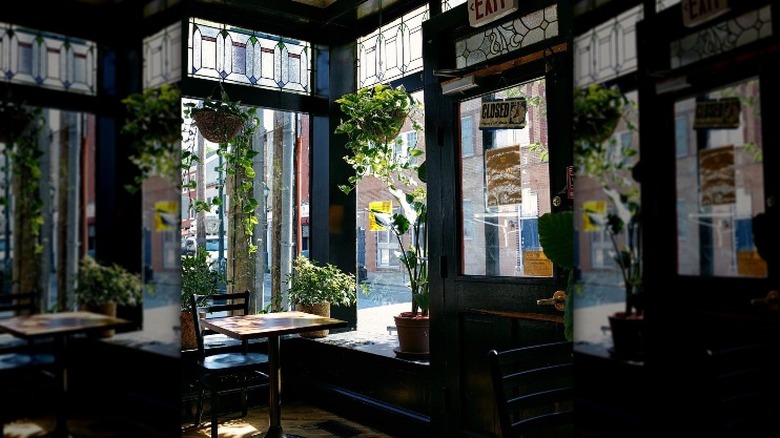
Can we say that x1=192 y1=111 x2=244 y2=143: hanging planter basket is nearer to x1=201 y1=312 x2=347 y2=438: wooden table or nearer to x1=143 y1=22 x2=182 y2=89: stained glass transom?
x1=201 y1=312 x2=347 y2=438: wooden table

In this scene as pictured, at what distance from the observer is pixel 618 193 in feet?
1.99

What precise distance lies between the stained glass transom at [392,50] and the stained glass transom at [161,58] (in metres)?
3.82

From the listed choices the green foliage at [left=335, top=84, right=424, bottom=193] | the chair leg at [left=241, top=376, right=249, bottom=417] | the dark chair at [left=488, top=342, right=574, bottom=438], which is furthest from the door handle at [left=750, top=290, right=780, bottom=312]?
the chair leg at [left=241, top=376, right=249, bottom=417]

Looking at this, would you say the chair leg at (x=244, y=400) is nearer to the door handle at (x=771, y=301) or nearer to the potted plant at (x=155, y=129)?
the potted plant at (x=155, y=129)

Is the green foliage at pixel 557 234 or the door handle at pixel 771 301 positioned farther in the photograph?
the green foliage at pixel 557 234

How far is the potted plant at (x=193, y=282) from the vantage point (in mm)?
4617

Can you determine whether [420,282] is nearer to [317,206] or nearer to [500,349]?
[500,349]

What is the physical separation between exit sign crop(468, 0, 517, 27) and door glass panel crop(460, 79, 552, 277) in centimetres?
38

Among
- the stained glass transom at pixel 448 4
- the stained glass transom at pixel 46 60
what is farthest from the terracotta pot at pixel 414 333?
the stained glass transom at pixel 46 60

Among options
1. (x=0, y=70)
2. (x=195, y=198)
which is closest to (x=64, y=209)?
(x=0, y=70)

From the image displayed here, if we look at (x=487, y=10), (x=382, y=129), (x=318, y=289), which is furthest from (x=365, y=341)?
(x=487, y=10)

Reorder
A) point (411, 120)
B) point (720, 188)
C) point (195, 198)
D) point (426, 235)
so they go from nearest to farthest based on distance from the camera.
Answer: point (720, 188) → point (426, 235) → point (411, 120) → point (195, 198)

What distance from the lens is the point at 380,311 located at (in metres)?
5.20

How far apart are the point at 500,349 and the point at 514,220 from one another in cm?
70
